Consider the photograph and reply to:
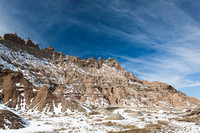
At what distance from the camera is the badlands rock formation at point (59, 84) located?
7488 centimetres

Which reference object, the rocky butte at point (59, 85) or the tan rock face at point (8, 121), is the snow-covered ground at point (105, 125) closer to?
the tan rock face at point (8, 121)


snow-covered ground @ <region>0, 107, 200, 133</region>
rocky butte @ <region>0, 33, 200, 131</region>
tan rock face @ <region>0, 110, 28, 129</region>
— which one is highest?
rocky butte @ <region>0, 33, 200, 131</region>

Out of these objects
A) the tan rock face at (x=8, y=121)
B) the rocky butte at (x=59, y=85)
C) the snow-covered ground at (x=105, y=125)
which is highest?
the rocky butte at (x=59, y=85)

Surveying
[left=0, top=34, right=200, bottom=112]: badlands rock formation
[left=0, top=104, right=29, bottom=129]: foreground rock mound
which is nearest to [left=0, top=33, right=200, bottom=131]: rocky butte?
[left=0, top=34, right=200, bottom=112]: badlands rock formation

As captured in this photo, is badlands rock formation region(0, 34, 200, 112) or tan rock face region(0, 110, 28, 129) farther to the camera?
badlands rock formation region(0, 34, 200, 112)

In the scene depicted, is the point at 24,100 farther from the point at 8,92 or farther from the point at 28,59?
the point at 28,59

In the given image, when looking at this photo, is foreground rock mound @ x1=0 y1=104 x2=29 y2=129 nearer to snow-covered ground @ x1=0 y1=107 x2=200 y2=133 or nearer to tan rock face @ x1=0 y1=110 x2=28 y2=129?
tan rock face @ x1=0 y1=110 x2=28 y2=129

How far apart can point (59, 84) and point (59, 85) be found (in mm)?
1373

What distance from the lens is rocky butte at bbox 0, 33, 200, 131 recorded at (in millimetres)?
74375

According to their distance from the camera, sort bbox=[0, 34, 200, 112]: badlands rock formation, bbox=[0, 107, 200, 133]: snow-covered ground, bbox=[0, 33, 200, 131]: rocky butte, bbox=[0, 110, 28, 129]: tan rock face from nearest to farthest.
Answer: bbox=[0, 107, 200, 133]: snow-covered ground, bbox=[0, 110, 28, 129]: tan rock face, bbox=[0, 33, 200, 131]: rocky butte, bbox=[0, 34, 200, 112]: badlands rock formation

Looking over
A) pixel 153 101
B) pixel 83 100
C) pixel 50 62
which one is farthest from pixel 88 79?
pixel 153 101

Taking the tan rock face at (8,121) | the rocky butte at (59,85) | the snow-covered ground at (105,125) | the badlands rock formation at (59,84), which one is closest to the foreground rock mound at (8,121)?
the tan rock face at (8,121)

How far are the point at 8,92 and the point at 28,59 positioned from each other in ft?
168

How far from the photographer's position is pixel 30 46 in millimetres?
137375
